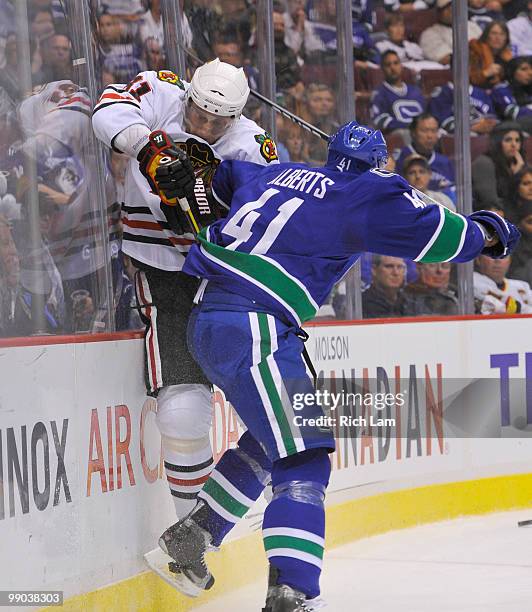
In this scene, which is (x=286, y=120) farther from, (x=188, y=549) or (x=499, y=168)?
(x=188, y=549)

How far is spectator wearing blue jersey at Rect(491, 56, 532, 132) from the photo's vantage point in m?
5.63

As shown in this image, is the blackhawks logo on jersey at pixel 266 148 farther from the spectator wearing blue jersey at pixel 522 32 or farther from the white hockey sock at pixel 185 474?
the spectator wearing blue jersey at pixel 522 32

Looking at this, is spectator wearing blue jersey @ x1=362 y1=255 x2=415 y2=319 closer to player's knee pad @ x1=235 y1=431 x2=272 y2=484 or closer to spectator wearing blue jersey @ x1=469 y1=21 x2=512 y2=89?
spectator wearing blue jersey @ x1=469 y1=21 x2=512 y2=89

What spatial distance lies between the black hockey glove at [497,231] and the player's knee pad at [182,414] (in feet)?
2.58

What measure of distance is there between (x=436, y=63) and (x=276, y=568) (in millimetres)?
3455

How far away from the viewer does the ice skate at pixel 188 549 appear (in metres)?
2.87

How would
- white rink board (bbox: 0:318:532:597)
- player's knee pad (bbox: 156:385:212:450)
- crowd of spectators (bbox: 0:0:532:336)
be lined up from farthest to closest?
player's knee pad (bbox: 156:385:212:450), crowd of spectators (bbox: 0:0:532:336), white rink board (bbox: 0:318:532:597)

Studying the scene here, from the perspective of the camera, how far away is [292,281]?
264 cm

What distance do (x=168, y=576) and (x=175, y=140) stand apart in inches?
42.7

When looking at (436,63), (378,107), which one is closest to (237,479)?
(378,107)

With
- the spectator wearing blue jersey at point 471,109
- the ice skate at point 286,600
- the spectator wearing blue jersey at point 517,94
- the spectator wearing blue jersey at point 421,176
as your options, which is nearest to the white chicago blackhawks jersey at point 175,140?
the ice skate at point 286,600

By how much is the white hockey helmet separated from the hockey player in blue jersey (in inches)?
8.7

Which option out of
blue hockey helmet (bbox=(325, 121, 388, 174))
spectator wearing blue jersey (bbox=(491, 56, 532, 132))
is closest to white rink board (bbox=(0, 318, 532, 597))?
blue hockey helmet (bbox=(325, 121, 388, 174))

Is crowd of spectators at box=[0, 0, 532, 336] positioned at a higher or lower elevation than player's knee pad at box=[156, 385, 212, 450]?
higher
